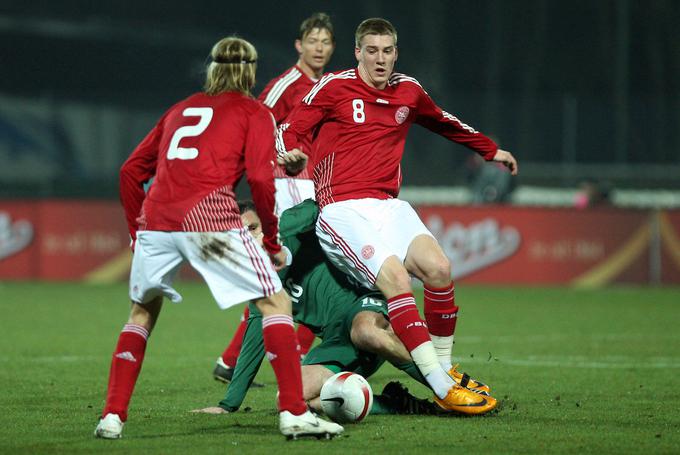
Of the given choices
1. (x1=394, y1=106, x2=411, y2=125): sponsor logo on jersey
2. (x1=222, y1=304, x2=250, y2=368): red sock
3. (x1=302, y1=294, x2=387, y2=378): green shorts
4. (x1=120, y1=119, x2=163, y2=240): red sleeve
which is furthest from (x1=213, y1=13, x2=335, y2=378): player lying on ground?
(x1=120, y1=119, x2=163, y2=240): red sleeve

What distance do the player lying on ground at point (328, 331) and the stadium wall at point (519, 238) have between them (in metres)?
9.96

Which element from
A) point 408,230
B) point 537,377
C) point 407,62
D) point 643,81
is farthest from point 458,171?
point 408,230

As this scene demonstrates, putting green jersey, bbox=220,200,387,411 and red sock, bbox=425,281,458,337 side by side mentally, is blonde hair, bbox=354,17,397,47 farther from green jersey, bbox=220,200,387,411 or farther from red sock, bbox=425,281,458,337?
red sock, bbox=425,281,458,337

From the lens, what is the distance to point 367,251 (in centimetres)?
660

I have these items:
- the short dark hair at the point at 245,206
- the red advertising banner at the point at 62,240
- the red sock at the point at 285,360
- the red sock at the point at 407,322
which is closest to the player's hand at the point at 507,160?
the red sock at the point at 407,322

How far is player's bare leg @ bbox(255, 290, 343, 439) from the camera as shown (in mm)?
5488

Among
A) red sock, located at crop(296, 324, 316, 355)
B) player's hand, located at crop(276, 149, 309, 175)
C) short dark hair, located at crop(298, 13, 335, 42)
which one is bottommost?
red sock, located at crop(296, 324, 316, 355)

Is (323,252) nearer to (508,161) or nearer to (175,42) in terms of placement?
(508,161)

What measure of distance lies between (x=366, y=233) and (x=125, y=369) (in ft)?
5.55

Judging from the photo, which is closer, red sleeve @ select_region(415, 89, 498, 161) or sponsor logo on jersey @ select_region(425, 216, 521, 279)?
red sleeve @ select_region(415, 89, 498, 161)

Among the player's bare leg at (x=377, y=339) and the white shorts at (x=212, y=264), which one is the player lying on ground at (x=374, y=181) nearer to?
the player's bare leg at (x=377, y=339)

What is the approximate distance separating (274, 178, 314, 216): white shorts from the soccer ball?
2.44m

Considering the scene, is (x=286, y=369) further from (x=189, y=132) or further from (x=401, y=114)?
(x=401, y=114)

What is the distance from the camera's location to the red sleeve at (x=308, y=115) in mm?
6844
